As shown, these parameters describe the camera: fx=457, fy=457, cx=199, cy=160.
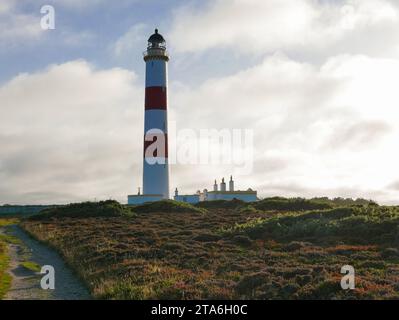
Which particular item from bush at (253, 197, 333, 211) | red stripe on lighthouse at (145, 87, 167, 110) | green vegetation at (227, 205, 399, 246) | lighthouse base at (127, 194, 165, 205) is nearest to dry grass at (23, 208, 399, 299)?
green vegetation at (227, 205, 399, 246)

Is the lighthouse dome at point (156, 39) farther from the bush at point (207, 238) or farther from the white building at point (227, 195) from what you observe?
the bush at point (207, 238)

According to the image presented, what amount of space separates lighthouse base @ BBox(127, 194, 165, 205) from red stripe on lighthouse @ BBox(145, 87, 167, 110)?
10706 millimetres

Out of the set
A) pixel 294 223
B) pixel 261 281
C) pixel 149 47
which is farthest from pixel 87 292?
pixel 149 47

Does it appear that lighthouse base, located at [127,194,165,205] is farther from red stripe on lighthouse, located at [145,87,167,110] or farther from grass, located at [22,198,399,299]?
grass, located at [22,198,399,299]

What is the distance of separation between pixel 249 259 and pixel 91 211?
36.2m

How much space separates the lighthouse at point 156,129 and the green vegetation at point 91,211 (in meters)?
4.87

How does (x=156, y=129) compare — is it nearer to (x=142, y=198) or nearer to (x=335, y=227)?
(x=142, y=198)

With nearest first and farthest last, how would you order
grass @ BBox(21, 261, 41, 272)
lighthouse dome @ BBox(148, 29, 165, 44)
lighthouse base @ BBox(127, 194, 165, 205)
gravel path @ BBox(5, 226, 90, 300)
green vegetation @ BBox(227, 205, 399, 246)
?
1. gravel path @ BBox(5, 226, 90, 300)
2. grass @ BBox(21, 261, 41, 272)
3. green vegetation @ BBox(227, 205, 399, 246)
4. lighthouse base @ BBox(127, 194, 165, 205)
5. lighthouse dome @ BBox(148, 29, 165, 44)

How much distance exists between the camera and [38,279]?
1767 cm

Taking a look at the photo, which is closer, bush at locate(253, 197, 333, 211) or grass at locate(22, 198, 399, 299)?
grass at locate(22, 198, 399, 299)

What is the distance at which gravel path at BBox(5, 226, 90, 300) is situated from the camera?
14.8 m

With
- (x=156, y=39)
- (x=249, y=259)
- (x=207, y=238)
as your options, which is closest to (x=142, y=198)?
(x=156, y=39)

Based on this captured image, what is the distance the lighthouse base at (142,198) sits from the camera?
55916mm
